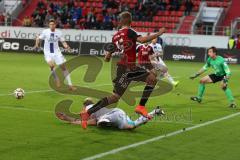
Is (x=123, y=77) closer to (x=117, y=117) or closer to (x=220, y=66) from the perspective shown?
(x=117, y=117)

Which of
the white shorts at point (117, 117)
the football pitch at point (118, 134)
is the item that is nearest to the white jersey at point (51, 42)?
the football pitch at point (118, 134)

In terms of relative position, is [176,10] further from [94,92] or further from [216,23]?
[94,92]

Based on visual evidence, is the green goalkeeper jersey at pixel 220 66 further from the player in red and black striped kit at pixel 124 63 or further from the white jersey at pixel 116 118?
the white jersey at pixel 116 118

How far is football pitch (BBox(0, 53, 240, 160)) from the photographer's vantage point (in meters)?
9.50

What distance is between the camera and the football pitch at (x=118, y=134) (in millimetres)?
9500

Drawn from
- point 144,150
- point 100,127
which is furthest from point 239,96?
point 144,150

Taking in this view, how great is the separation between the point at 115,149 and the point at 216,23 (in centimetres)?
3669

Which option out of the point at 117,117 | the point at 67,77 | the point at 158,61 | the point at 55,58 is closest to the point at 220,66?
the point at 67,77

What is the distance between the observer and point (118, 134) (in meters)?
11.4

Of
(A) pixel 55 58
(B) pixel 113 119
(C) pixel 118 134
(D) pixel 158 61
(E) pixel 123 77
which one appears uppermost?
(E) pixel 123 77

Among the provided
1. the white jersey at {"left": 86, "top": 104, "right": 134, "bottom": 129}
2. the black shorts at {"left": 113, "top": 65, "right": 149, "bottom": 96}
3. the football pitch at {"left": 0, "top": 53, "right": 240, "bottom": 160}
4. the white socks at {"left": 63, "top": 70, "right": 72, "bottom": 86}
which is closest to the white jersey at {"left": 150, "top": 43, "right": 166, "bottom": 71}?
the football pitch at {"left": 0, "top": 53, "right": 240, "bottom": 160}

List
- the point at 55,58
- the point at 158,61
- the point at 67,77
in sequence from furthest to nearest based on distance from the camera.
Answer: the point at 158,61
the point at 55,58
the point at 67,77

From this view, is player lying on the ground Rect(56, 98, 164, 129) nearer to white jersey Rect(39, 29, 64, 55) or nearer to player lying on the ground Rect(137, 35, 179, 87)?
player lying on the ground Rect(137, 35, 179, 87)

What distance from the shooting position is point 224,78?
17.0 metres
